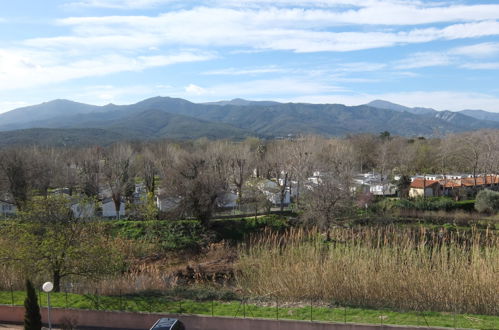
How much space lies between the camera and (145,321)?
1261cm

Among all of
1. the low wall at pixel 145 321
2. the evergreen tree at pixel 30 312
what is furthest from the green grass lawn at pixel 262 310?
the evergreen tree at pixel 30 312

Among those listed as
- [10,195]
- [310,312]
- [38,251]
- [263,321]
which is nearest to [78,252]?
[38,251]

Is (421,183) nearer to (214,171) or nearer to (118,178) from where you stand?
(214,171)

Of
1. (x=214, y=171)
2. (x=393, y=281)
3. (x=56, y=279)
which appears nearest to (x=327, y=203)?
(x=214, y=171)

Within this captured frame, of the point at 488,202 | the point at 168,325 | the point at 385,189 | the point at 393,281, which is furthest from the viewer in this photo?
the point at 385,189

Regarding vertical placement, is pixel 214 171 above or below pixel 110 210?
above

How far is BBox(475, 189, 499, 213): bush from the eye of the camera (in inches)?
1469

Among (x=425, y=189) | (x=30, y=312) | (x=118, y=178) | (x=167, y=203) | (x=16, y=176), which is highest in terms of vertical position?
(x=16, y=176)

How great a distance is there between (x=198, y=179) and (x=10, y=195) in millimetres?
Answer: 17498

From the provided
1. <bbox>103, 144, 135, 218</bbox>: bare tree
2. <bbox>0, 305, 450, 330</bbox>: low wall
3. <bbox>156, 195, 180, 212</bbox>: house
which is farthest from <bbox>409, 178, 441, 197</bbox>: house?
<bbox>0, 305, 450, 330</bbox>: low wall

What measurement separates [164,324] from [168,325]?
0.15 m

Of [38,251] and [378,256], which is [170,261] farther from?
[378,256]

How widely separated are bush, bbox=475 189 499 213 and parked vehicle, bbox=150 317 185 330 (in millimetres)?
34746

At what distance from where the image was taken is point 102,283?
1641cm
